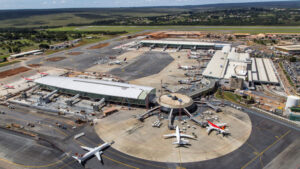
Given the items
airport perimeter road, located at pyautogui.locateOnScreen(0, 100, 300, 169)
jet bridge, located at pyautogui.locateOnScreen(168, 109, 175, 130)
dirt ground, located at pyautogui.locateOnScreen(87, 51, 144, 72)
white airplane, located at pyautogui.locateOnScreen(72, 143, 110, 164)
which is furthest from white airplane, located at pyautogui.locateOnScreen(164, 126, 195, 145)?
dirt ground, located at pyautogui.locateOnScreen(87, 51, 144, 72)

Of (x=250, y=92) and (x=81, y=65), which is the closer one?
(x=250, y=92)

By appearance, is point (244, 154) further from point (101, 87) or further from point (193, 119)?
point (101, 87)

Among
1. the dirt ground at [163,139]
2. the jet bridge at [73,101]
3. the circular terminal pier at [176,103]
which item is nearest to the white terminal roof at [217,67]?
the circular terminal pier at [176,103]

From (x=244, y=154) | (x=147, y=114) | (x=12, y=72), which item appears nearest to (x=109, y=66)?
(x=12, y=72)

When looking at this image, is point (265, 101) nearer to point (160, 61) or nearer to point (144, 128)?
point (144, 128)

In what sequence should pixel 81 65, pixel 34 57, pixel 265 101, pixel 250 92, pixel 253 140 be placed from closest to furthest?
pixel 253 140 → pixel 265 101 → pixel 250 92 → pixel 81 65 → pixel 34 57

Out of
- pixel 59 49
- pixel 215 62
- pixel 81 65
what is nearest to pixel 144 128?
pixel 215 62
